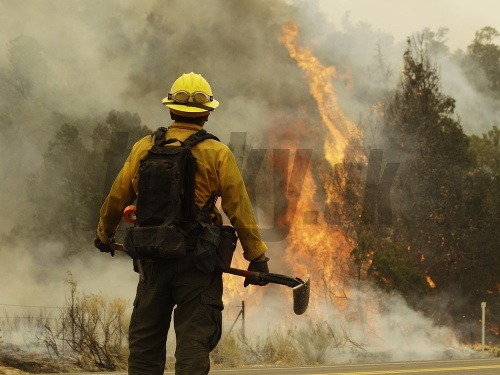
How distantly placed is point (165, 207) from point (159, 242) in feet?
0.63

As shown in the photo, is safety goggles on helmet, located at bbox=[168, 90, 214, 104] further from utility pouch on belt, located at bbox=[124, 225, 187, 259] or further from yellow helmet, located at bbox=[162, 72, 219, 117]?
utility pouch on belt, located at bbox=[124, 225, 187, 259]

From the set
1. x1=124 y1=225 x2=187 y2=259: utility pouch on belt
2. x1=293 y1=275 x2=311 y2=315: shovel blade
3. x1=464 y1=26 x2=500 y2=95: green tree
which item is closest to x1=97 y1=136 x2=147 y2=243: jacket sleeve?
x1=124 y1=225 x2=187 y2=259: utility pouch on belt

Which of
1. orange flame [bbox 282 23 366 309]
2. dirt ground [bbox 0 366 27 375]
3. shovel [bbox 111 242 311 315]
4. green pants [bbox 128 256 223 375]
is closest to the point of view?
green pants [bbox 128 256 223 375]

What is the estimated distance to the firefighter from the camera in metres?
5.28

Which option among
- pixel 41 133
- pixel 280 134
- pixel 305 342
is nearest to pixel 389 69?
pixel 280 134

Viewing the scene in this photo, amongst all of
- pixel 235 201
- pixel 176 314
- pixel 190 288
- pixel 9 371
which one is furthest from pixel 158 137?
pixel 9 371

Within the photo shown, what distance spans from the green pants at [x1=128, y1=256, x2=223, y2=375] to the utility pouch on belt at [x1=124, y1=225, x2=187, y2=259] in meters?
0.14

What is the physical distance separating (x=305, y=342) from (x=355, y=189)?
9.44 meters

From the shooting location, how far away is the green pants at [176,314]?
5277mm

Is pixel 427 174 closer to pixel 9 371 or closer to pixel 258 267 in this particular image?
pixel 9 371

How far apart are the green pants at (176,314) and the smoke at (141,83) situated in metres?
17.2

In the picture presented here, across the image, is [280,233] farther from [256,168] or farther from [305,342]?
[305,342]

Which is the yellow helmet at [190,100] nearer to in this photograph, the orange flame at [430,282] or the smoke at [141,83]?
the smoke at [141,83]

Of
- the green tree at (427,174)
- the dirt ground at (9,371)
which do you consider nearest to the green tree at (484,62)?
the green tree at (427,174)
